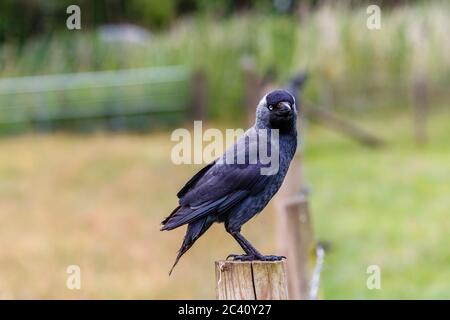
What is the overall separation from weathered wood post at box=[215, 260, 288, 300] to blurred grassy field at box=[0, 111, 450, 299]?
482 cm

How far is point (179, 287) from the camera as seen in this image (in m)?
9.67

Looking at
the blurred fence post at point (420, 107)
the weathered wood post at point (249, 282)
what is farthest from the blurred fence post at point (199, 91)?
the weathered wood post at point (249, 282)

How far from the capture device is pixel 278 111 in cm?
450

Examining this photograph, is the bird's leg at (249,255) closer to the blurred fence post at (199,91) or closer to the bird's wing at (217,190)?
the bird's wing at (217,190)

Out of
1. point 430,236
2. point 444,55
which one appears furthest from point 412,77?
point 430,236

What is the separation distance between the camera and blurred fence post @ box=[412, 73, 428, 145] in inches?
696

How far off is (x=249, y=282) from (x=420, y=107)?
1443 centimetres

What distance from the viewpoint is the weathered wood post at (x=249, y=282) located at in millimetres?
4031

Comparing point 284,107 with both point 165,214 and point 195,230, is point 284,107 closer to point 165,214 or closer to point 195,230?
point 195,230

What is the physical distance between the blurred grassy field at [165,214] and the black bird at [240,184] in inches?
171

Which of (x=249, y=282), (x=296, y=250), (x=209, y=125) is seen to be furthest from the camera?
(x=209, y=125)

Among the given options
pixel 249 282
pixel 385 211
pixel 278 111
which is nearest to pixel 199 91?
pixel 385 211

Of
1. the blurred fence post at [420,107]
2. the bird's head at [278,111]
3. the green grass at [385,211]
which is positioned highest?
the blurred fence post at [420,107]

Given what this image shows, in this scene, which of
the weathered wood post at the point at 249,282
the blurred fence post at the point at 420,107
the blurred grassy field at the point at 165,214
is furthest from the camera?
the blurred fence post at the point at 420,107
